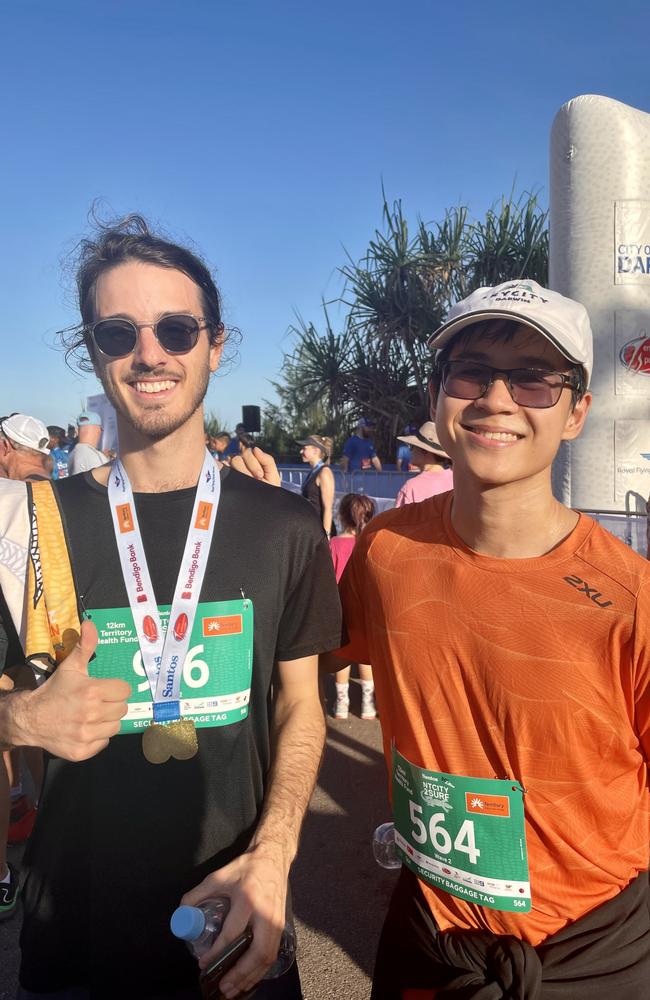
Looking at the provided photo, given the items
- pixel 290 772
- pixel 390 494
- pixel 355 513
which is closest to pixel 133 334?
pixel 290 772

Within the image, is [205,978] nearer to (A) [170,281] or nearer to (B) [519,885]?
(B) [519,885]

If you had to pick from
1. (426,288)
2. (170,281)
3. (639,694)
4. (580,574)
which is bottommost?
(639,694)

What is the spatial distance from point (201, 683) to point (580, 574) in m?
0.88

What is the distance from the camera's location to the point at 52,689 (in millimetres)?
1299

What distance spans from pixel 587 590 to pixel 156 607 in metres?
0.96

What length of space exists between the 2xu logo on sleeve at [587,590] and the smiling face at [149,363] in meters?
0.99

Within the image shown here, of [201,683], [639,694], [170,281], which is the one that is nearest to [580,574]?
[639,694]

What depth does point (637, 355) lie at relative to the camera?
851 cm

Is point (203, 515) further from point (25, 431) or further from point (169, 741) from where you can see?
point (25, 431)

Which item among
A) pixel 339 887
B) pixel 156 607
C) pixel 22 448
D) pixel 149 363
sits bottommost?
pixel 339 887

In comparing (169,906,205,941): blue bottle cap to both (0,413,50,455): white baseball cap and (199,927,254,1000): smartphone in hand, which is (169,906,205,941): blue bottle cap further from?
(0,413,50,455): white baseball cap

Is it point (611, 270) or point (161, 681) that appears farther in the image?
point (611, 270)

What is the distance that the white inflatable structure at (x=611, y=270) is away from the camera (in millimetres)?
8414

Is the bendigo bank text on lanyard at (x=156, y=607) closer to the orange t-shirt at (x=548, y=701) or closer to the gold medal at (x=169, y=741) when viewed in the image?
the gold medal at (x=169, y=741)
